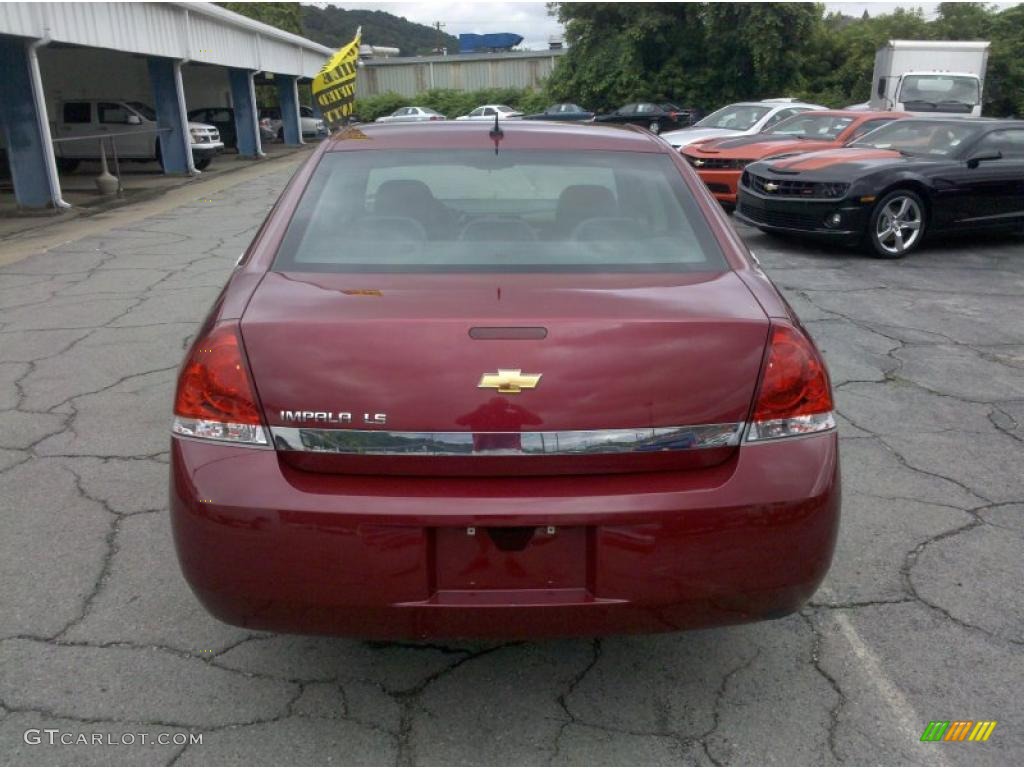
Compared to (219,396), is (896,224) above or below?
below

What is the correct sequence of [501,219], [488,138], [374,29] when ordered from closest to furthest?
1. [501,219]
2. [488,138]
3. [374,29]

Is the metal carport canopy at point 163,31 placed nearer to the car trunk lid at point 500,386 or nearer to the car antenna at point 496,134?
the car antenna at point 496,134

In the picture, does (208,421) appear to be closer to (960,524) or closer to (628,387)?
(628,387)

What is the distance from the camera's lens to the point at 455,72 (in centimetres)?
5316

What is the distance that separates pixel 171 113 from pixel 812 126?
1368 centimetres

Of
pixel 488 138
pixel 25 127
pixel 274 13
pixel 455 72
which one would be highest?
pixel 274 13

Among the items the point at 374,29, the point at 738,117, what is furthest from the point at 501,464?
the point at 374,29

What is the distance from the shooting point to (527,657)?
2.81 m

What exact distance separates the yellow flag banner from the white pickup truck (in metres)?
3.33

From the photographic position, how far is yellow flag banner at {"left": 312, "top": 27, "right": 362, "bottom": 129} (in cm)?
2019

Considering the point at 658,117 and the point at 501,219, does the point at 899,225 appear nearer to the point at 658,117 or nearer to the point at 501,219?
the point at 501,219

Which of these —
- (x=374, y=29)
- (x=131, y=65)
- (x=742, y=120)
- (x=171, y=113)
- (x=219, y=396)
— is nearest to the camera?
(x=219, y=396)

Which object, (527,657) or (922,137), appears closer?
(527,657)

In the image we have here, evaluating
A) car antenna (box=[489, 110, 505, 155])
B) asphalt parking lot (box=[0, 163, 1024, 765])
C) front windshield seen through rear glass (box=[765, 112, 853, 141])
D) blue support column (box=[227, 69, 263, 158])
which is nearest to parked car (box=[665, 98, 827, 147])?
front windshield seen through rear glass (box=[765, 112, 853, 141])
